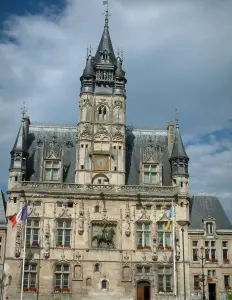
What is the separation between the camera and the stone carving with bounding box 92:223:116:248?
46.9m

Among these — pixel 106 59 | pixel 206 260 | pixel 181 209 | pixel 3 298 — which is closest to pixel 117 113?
pixel 106 59

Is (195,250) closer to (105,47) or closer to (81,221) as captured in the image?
(81,221)

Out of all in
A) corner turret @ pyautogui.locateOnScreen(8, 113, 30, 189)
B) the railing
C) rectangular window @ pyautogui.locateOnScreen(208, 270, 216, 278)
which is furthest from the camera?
rectangular window @ pyautogui.locateOnScreen(208, 270, 216, 278)

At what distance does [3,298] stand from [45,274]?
487 cm

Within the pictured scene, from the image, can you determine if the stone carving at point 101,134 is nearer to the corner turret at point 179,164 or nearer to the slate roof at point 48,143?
the slate roof at point 48,143

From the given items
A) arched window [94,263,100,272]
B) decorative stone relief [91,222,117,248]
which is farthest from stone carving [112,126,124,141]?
arched window [94,263,100,272]

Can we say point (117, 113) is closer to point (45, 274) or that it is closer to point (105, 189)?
point (105, 189)

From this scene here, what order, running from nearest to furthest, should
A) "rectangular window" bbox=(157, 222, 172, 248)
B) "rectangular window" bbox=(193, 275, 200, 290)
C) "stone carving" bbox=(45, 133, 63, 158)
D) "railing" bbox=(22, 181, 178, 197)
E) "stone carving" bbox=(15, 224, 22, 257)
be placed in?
"stone carving" bbox=(15, 224, 22, 257) → "rectangular window" bbox=(157, 222, 172, 248) → "railing" bbox=(22, 181, 178, 197) → "rectangular window" bbox=(193, 275, 200, 290) → "stone carving" bbox=(45, 133, 63, 158)

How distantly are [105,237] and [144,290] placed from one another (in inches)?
276

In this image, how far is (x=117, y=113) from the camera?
2051 inches

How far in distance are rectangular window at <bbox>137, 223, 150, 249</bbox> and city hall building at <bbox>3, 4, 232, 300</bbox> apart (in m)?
0.11

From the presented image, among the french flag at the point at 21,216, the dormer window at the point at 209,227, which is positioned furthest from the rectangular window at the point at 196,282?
the french flag at the point at 21,216

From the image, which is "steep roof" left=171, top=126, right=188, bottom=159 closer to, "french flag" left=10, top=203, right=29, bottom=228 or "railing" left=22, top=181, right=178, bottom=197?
"railing" left=22, top=181, right=178, bottom=197

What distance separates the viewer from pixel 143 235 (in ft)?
156
